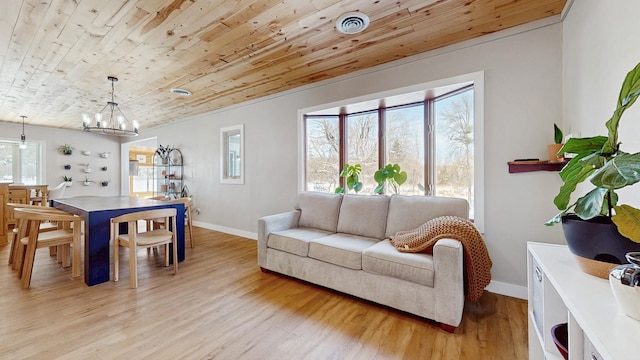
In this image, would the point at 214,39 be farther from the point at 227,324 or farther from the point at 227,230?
the point at 227,230

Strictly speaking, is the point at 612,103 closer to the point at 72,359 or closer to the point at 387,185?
the point at 387,185

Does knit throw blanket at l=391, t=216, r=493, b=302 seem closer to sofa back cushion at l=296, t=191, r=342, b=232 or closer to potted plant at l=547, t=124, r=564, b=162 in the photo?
potted plant at l=547, t=124, r=564, b=162

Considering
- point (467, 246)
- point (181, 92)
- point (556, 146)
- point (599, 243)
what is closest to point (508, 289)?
point (467, 246)

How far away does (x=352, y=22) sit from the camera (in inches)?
87.4

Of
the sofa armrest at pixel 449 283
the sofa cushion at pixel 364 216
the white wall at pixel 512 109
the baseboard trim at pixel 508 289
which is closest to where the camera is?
the sofa armrest at pixel 449 283

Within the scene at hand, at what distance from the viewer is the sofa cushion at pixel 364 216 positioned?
281 cm

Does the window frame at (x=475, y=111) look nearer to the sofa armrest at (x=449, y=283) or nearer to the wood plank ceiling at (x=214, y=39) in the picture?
the wood plank ceiling at (x=214, y=39)

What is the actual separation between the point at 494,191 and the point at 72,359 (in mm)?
3469

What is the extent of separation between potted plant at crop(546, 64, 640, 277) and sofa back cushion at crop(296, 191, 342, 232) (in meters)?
2.26

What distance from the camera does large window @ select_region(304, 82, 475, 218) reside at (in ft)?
9.43

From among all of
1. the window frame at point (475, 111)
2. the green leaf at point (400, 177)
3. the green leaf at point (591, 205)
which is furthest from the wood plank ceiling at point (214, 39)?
the green leaf at point (591, 205)

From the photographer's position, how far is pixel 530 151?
2338 millimetres

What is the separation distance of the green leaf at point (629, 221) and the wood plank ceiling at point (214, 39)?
1.91 metres

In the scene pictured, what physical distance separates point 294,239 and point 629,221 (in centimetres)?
236
